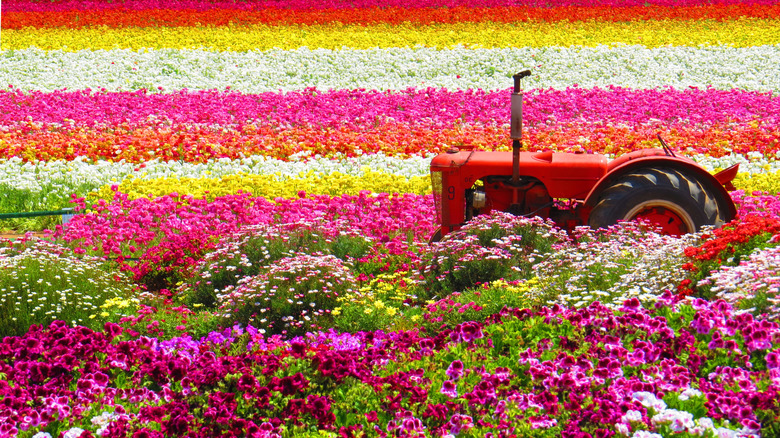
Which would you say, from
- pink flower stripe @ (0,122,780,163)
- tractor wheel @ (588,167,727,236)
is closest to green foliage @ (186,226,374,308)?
tractor wheel @ (588,167,727,236)

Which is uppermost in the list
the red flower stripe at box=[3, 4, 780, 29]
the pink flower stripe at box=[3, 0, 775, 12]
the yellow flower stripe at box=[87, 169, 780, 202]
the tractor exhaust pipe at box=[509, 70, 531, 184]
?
the pink flower stripe at box=[3, 0, 775, 12]

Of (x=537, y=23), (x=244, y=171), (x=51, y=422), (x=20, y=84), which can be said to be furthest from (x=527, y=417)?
(x=537, y=23)

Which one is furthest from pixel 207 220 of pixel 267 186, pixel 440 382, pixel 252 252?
pixel 440 382

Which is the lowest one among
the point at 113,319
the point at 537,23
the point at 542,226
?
the point at 113,319

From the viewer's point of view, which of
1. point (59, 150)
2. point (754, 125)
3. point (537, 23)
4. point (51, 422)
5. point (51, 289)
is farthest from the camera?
point (537, 23)

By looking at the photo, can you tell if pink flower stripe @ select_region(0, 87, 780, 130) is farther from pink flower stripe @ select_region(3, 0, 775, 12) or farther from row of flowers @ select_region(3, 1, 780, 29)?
pink flower stripe @ select_region(3, 0, 775, 12)

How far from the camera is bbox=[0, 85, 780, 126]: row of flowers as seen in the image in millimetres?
14977

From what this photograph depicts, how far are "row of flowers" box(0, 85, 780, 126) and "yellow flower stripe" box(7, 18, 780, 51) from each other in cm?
422

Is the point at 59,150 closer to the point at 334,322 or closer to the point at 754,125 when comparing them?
the point at 334,322

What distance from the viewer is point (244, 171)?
468 inches

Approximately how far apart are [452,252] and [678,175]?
190 centimetres

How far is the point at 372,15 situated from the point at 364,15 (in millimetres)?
228

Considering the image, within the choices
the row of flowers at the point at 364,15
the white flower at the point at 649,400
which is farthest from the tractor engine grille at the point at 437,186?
the row of flowers at the point at 364,15

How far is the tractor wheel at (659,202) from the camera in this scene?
712 cm
